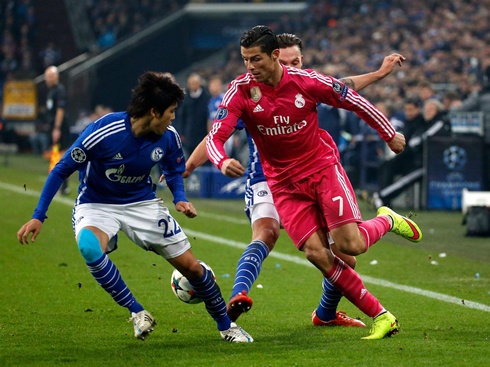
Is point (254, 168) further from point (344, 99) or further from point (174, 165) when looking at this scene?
point (344, 99)

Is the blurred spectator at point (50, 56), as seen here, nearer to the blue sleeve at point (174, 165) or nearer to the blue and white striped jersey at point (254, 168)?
the blue and white striped jersey at point (254, 168)

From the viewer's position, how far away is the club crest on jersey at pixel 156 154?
528cm

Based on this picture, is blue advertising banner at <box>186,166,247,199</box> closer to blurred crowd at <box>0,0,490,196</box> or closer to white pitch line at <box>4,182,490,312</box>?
blurred crowd at <box>0,0,490,196</box>

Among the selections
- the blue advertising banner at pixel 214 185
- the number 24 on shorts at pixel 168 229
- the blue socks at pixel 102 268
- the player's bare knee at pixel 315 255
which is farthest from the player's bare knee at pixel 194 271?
the blue advertising banner at pixel 214 185

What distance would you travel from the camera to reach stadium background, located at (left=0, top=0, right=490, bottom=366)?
5211mm

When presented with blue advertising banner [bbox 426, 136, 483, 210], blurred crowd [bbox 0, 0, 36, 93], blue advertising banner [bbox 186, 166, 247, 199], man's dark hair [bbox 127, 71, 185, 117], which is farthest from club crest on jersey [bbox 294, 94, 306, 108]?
blurred crowd [bbox 0, 0, 36, 93]

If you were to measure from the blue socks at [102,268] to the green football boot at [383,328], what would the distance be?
153cm

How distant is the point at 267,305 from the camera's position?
664cm

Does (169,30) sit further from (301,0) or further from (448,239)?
(448,239)

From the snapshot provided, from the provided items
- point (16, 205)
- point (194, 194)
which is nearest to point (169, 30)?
point (194, 194)

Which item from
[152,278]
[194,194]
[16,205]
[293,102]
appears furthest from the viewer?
[194,194]

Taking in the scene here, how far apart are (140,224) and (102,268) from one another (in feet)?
1.34

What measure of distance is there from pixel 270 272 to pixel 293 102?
3.28 m

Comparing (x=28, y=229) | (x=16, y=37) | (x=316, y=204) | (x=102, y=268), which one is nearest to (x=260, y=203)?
(x=316, y=204)
